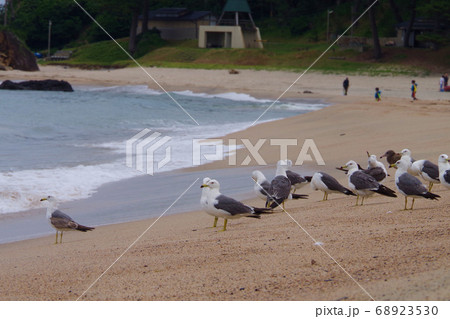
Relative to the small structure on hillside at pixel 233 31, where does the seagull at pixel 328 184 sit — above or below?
below

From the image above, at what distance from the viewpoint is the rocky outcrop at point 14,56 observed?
5331 cm

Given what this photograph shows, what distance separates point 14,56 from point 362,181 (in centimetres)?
4981

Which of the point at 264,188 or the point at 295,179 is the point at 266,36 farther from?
the point at 264,188

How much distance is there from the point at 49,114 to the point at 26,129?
604 centimetres

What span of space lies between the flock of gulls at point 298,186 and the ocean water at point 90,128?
257 centimetres

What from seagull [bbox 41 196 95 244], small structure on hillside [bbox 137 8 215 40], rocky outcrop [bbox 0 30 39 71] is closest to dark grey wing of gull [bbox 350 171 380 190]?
seagull [bbox 41 196 95 244]

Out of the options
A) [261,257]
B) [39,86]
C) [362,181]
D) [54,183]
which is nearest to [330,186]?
[362,181]

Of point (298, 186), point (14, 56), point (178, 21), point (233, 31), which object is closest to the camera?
point (298, 186)

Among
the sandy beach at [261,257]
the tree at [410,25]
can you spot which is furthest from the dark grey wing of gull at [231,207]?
the tree at [410,25]

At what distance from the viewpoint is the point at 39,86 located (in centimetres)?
4375

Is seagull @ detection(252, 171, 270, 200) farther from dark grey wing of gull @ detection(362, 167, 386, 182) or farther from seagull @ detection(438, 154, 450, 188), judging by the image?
seagull @ detection(438, 154, 450, 188)

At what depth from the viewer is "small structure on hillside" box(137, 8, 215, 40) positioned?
67500 mm

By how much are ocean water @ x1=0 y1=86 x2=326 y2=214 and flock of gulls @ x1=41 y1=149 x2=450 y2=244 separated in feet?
8.43

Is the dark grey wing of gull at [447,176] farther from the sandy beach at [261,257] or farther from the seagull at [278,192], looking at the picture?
the seagull at [278,192]
